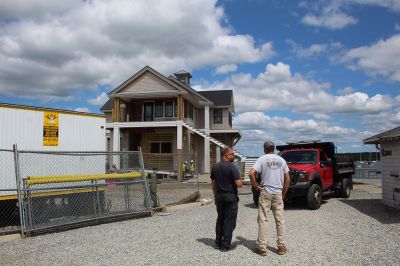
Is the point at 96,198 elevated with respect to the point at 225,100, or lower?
lower

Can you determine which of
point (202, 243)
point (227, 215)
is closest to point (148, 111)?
point (202, 243)

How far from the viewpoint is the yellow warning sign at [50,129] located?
11219 millimetres

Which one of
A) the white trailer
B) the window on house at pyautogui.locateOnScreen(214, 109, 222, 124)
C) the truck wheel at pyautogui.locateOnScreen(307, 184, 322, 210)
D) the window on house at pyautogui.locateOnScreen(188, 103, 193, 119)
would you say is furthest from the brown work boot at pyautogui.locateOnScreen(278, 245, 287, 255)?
the window on house at pyautogui.locateOnScreen(214, 109, 222, 124)

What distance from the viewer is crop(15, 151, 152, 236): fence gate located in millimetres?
8602

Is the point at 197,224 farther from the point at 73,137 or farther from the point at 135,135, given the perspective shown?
the point at 135,135

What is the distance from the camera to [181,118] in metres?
26.9

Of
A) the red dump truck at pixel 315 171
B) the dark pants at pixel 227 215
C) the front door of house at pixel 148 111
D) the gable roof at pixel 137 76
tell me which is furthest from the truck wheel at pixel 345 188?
the front door of house at pixel 148 111

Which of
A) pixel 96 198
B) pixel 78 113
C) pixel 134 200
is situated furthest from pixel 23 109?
pixel 134 200

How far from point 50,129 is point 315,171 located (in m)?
8.32

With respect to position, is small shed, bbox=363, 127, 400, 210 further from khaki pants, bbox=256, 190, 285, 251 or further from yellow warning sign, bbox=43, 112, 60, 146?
yellow warning sign, bbox=43, 112, 60, 146

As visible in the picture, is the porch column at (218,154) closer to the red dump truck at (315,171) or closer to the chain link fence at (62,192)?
the red dump truck at (315,171)

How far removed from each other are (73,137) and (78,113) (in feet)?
2.54

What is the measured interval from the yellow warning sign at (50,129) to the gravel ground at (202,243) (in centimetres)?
343

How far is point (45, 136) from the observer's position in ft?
36.9
